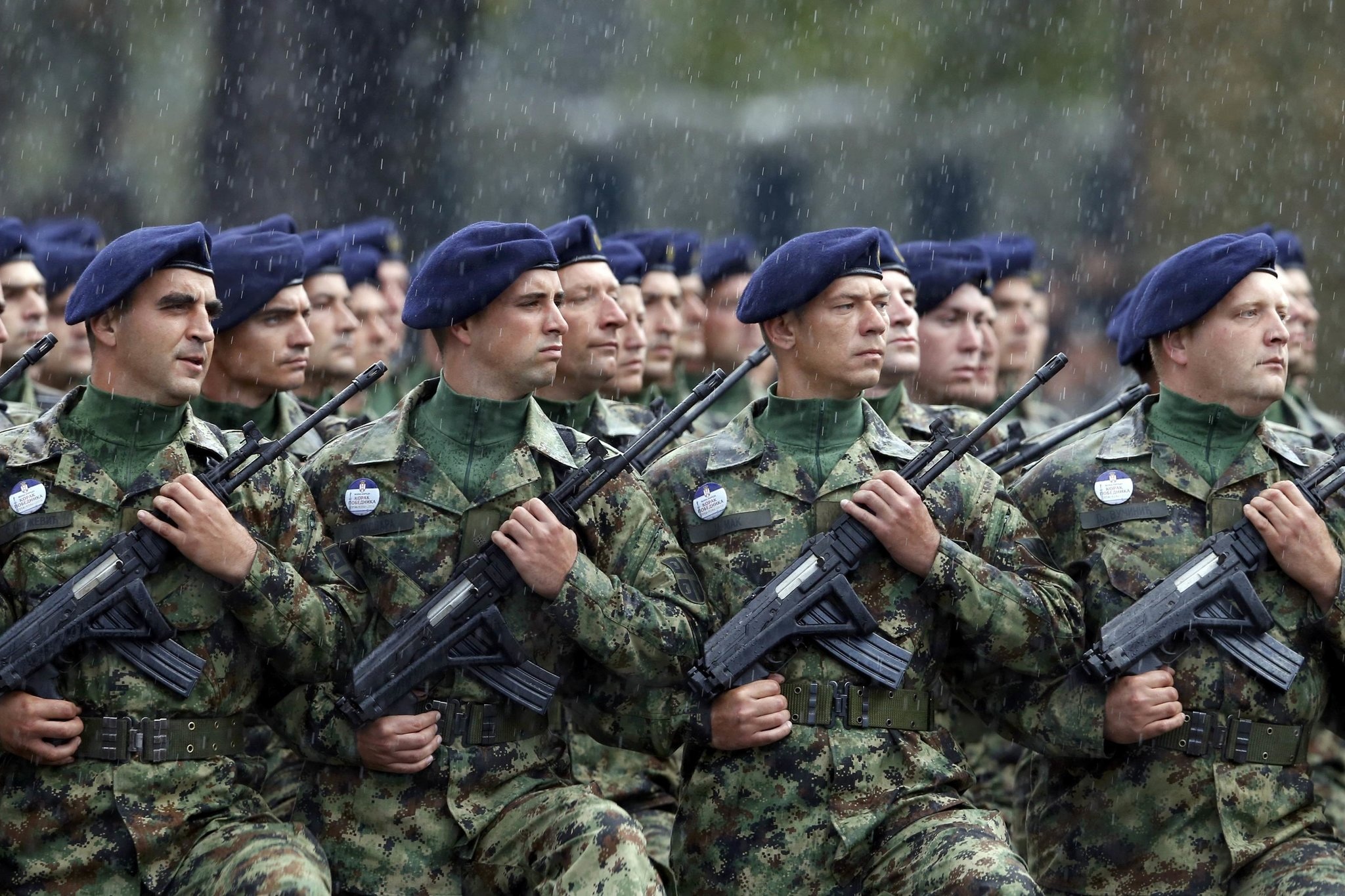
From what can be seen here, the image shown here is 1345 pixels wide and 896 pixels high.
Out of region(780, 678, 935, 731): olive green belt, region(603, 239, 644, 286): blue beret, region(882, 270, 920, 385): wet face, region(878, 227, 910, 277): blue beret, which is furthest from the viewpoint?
region(603, 239, 644, 286): blue beret

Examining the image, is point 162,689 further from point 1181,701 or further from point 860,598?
point 1181,701

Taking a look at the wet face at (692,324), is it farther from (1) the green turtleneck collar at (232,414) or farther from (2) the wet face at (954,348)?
(1) the green turtleneck collar at (232,414)

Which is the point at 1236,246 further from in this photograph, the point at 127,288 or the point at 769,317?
the point at 127,288

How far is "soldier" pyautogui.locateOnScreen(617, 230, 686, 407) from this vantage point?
12.8m

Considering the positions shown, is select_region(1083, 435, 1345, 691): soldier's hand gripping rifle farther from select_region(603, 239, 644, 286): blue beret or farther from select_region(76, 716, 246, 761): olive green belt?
select_region(603, 239, 644, 286): blue beret

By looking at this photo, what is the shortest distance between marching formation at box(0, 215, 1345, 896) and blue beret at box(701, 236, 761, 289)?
5.81 metres

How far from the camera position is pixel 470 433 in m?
8.07

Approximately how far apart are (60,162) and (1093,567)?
1929 centimetres

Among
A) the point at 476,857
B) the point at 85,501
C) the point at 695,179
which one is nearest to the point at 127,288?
the point at 85,501

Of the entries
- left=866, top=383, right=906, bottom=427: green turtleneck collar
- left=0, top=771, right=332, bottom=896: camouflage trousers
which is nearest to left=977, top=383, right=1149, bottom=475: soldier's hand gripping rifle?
left=866, top=383, right=906, bottom=427: green turtleneck collar

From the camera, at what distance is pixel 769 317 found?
8.42 meters

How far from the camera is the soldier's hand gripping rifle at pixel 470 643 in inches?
298

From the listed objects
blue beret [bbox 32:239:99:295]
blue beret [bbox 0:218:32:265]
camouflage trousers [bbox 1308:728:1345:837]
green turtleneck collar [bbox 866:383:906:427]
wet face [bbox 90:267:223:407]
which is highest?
wet face [bbox 90:267:223:407]

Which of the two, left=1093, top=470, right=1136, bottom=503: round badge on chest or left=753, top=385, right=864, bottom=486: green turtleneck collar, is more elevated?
left=753, top=385, right=864, bottom=486: green turtleneck collar
